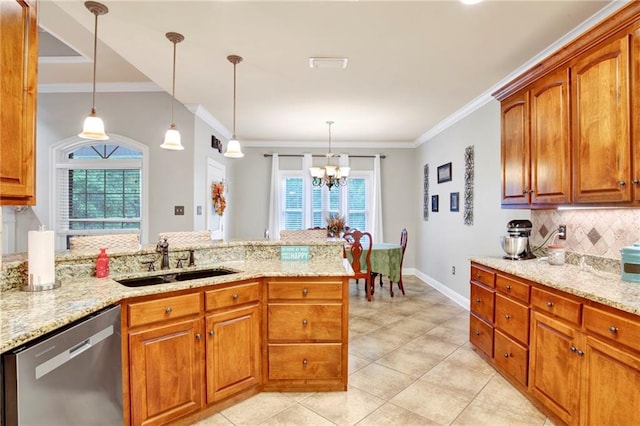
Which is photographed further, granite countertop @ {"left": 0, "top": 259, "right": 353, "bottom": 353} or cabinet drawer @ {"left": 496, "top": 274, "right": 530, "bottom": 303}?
cabinet drawer @ {"left": 496, "top": 274, "right": 530, "bottom": 303}

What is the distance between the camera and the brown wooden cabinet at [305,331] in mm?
2445

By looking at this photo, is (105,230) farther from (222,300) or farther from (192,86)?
(222,300)

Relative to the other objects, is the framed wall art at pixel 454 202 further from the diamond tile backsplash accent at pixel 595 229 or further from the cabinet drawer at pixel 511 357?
the cabinet drawer at pixel 511 357

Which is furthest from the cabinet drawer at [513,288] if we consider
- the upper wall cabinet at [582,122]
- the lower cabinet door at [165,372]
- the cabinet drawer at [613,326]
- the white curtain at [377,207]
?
the white curtain at [377,207]

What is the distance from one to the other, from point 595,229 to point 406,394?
188 centimetres

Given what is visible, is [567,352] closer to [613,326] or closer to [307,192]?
[613,326]

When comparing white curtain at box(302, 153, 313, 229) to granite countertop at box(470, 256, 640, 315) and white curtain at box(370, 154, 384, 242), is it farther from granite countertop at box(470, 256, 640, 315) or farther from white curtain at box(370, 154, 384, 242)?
granite countertop at box(470, 256, 640, 315)

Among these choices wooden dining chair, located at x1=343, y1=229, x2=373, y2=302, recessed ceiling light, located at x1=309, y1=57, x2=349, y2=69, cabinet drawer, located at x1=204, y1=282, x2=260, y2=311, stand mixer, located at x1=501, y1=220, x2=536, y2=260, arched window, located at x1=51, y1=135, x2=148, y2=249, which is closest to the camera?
cabinet drawer, located at x1=204, y1=282, x2=260, y2=311

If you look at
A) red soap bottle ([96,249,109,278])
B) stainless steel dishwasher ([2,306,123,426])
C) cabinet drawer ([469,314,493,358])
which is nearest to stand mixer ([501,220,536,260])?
cabinet drawer ([469,314,493,358])

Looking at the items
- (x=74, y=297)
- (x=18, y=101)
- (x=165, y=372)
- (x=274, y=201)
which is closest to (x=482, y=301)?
(x=165, y=372)

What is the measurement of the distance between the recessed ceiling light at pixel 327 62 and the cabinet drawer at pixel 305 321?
2118 mm

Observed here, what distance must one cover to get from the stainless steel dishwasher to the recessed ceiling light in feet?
8.17

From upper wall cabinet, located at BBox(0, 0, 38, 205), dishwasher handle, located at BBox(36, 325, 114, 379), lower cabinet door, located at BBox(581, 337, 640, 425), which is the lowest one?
lower cabinet door, located at BBox(581, 337, 640, 425)

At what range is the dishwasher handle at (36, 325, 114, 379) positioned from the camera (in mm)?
1310
